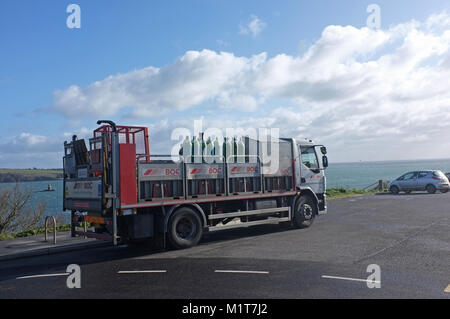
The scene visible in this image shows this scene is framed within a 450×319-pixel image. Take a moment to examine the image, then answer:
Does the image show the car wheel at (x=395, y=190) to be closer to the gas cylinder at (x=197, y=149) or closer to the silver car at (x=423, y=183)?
the silver car at (x=423, y=183)

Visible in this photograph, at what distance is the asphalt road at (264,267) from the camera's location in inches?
244

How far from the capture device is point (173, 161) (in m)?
10.0

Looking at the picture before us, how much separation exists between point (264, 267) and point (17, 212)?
541 inches

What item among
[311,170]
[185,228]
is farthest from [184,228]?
[311,170]

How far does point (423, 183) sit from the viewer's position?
27812 millimetres

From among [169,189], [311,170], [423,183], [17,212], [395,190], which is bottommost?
[395,190]

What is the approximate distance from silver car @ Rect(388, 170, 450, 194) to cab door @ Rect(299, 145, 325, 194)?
16967 millimetres

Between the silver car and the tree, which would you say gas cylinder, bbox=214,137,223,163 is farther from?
the silver car

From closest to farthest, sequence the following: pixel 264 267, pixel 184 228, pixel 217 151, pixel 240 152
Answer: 1. pixel 264 267
2. pixel 184 228
3. pixel 217 151
4. pixel 240 152

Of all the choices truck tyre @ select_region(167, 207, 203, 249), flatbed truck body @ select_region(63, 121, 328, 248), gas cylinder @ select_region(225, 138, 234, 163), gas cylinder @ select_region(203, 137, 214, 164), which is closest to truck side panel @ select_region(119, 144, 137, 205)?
flatbed truck body @ select_region(63, 121, 328, 248)

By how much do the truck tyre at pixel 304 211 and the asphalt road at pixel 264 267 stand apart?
0.74 m

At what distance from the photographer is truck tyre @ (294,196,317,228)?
510 inches

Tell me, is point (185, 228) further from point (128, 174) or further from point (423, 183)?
point (423, 183)
